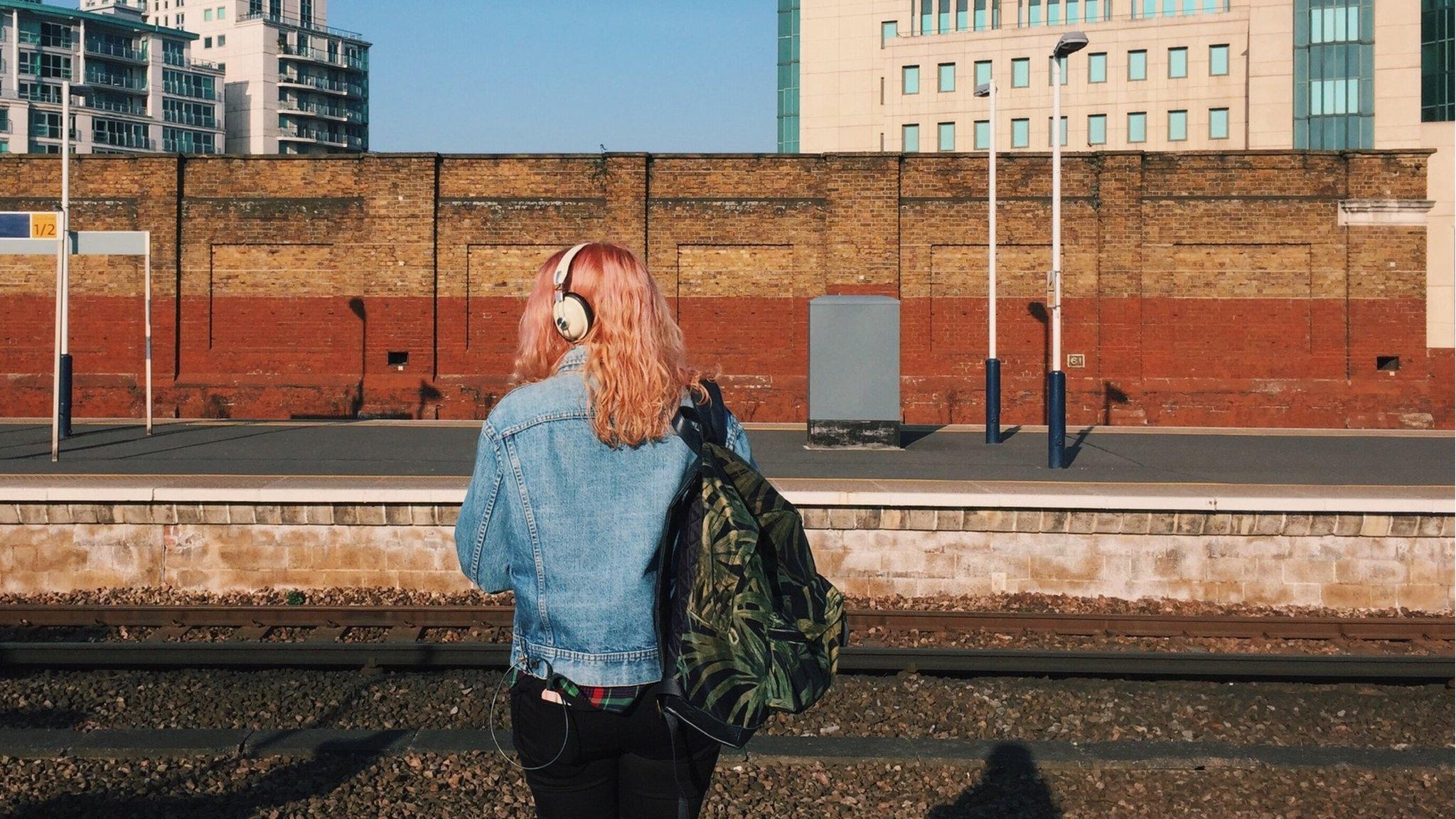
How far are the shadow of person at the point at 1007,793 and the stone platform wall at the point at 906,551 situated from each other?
4.86 metres

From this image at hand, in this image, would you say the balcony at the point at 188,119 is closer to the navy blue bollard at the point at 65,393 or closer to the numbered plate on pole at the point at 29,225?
the navy blue bollard at the point at 65,393

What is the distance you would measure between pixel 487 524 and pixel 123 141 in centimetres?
10405

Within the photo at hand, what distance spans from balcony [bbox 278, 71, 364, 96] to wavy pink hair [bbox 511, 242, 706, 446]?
107324mm

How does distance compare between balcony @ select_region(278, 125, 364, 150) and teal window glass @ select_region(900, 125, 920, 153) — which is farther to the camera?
balcony @ select_region(278, 125, 364, 150)

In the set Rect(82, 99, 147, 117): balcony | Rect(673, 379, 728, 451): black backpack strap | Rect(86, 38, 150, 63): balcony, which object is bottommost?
Rect(673, 379, 728, 451): black backpack strap

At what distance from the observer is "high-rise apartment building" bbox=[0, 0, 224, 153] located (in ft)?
280

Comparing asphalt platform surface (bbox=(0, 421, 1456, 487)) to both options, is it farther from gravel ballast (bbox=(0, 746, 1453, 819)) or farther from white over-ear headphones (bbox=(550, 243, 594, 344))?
white over-ear headphones (bbox=(550, 243, 594, 344))

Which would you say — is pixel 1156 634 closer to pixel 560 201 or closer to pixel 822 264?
pixel 822 264

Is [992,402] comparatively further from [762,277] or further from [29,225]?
[29,225]

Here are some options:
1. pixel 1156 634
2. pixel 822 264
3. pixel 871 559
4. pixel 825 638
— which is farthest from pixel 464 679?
pixel 822 264

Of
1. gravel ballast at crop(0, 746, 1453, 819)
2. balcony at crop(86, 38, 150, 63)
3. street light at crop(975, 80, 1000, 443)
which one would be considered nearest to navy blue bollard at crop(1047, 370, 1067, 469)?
street light at crop(975, 80, 1000, 443)

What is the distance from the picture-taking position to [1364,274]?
23391 mm

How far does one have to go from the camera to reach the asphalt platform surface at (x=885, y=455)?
43.2 feet

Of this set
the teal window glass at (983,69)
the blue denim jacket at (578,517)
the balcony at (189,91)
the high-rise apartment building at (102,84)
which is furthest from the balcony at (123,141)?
the blue denim jacket at (578,517)
